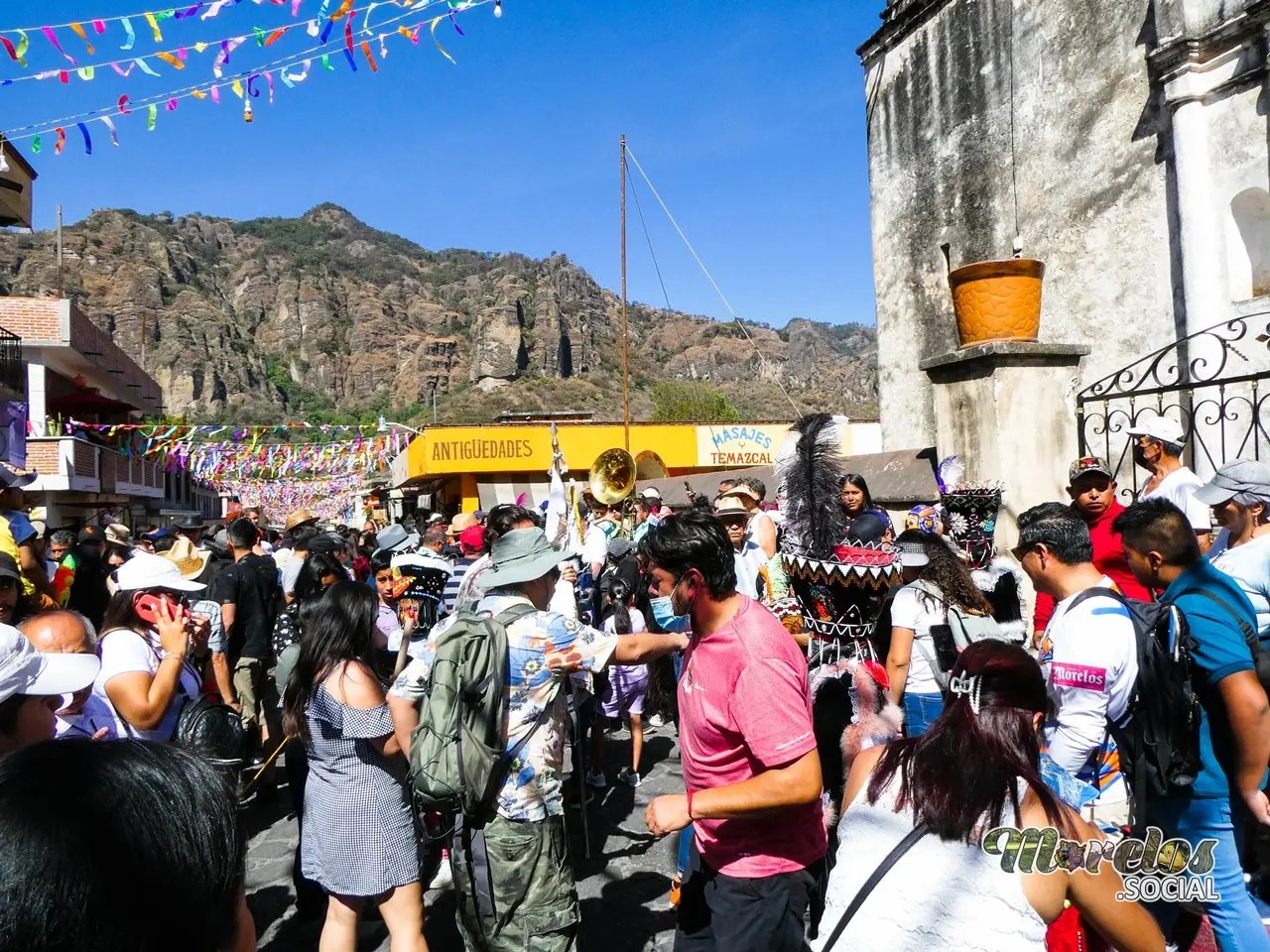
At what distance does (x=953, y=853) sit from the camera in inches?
67.7

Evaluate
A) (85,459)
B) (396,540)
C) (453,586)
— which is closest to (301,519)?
(396,540)

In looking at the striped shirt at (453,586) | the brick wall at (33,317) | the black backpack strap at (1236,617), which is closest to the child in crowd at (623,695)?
the striped shirt at (453,586)

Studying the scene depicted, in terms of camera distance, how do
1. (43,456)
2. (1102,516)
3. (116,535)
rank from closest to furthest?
(1102,516)
(116,535)
(43,456)

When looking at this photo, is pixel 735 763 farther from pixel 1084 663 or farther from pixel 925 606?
pixel 925 606

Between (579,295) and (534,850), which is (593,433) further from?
(579,295)

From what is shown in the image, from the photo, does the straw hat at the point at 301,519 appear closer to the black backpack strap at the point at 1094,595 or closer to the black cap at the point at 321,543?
the black cap at the point at 321,543

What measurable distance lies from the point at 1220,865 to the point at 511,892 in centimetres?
244

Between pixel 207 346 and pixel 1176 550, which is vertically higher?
pixel 207 346

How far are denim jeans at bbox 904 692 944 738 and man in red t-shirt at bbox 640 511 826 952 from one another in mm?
1369

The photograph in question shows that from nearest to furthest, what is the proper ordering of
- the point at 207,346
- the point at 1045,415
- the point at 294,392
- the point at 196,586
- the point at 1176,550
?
the point at 1176,550 → the point at 196,586 → the point at 1045,415 → the point at 207,346 → the point at 294,392

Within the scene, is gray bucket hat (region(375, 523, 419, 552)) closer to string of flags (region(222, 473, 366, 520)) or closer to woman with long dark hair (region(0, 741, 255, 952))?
woman with long dark hair (region(0, 741, 255, 952))

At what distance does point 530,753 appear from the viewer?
9.76ft

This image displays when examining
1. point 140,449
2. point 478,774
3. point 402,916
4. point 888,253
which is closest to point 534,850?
point 478,774

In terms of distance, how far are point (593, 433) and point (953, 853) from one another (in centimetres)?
2375
